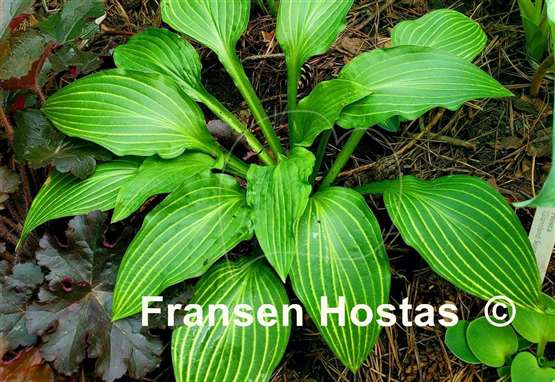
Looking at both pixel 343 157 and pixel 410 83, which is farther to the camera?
pixel 343 157

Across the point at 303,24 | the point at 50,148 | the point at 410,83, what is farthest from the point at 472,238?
the point at 50,148

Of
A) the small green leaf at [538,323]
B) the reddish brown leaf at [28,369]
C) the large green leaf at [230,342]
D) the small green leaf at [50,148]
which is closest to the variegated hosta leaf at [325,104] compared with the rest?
the large green leaf at [230,342]

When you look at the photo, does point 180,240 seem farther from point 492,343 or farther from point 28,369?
point 492,343

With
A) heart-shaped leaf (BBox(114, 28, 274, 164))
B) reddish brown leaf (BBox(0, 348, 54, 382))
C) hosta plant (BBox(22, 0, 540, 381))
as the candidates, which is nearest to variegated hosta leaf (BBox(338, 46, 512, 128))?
hosta plant (BBox(22, 0, 540, 381))

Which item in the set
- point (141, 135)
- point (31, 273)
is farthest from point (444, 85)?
point (31, 273)

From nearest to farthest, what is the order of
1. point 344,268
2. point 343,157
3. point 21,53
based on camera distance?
point 344,268, point 21,53, point 343,157

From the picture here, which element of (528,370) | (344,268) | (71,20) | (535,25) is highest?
(71,20)

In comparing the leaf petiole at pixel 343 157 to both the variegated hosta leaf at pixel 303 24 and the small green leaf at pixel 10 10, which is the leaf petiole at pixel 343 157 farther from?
the small green leaf at pixel 10 10
